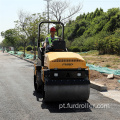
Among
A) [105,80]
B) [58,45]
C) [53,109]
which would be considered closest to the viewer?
[53,109]

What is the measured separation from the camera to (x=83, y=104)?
7.15 metres

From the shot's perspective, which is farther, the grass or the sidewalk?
the grass

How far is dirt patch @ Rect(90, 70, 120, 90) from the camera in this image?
10008mm

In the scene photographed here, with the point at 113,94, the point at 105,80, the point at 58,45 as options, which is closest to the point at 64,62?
the point at 58,45

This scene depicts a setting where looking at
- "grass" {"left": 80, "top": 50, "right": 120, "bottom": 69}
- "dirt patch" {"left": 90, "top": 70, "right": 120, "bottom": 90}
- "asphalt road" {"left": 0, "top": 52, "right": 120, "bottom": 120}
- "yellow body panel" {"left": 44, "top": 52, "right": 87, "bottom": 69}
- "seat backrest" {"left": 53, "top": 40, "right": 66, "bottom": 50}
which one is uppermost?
"seat backrest" {"left": 53, "top": 40, "right": 66, "bottom": 50}

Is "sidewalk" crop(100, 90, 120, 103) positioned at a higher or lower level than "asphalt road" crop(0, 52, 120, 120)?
lower

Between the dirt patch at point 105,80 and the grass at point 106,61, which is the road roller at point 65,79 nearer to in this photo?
the dirt patch at point 105,80

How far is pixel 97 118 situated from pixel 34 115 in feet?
5.50

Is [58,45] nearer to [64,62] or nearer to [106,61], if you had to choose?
[64,62]

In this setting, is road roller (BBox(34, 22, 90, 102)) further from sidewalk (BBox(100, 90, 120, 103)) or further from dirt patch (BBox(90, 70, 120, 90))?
dirt patch (BBox(90, 70, 120, 90))

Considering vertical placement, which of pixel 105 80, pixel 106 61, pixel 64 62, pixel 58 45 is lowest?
pixel 105 80

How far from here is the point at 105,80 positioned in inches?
436

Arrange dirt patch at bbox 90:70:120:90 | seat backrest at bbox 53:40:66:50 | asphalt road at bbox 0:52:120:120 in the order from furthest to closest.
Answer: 1. dirt patch at bbox 90:70:120:90
2. seat backrest at bbox 53:40:66:50
3. asphalt road at bbox 0:52:120:120

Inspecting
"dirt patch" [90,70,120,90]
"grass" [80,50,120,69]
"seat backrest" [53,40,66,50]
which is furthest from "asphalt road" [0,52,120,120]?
"grass" [80,50,120,69]
